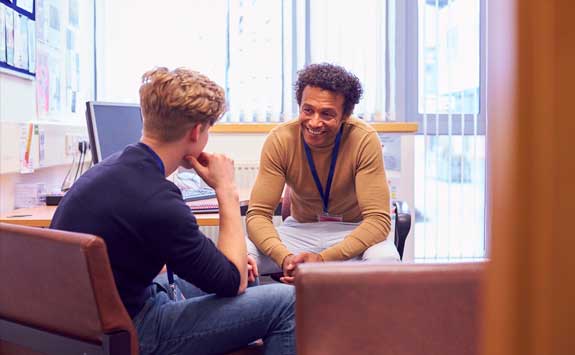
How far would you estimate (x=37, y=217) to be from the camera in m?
2.12

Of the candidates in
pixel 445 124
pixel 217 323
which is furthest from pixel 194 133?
pixel 445 124

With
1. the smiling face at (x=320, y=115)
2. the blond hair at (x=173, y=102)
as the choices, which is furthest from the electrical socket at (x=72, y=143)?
the blond hair at (x=173, y=102)

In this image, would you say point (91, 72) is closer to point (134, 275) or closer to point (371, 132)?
point (371, 132)

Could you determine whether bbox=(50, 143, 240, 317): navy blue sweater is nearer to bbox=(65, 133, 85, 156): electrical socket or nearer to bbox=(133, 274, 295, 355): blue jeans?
bbox=(133, 274, 295, 355): blue jeans

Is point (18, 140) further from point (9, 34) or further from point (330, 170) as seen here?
point (330, 170)

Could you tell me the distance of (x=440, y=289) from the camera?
2.98 feet

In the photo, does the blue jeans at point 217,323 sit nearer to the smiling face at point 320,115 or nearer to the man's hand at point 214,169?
the man's hand at point 214,169

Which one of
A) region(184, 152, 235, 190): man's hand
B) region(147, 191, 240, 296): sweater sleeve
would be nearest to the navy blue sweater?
region(147, 191, 240, 296): sweater sleeve

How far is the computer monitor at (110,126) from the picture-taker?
2.26 metres

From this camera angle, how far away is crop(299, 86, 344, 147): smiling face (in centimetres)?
223

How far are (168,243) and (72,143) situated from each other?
1.87 meters

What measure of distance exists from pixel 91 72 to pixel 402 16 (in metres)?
1.92

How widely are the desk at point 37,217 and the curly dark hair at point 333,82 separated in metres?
0.61

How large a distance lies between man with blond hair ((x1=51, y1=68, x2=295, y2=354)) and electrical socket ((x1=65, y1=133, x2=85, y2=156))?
1.57 meters
